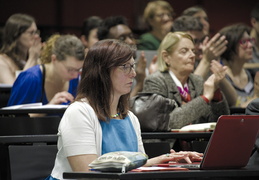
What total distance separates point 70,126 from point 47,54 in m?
2.78

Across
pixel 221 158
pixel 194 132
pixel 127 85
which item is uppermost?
pixel 127 85

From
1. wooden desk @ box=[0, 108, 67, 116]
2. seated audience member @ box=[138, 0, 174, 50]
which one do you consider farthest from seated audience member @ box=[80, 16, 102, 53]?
wooden desk @ box=[0, 108, 67, 116]

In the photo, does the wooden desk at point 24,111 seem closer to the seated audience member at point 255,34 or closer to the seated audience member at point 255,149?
the seated audience member at point 255,149

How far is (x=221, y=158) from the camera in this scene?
2502 mm

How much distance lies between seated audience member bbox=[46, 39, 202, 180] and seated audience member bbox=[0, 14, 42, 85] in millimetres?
2940

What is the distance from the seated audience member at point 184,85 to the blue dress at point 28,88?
1077mm

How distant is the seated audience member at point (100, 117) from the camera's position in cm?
271

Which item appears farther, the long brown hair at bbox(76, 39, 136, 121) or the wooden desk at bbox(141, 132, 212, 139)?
the wooden desk at bbox(141, 132, 212, 139)

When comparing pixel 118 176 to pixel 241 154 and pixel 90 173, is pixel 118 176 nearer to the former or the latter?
pixel 90 173

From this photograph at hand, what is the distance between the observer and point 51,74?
5.29 m

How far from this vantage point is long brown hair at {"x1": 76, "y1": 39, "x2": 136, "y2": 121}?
9.49 feet

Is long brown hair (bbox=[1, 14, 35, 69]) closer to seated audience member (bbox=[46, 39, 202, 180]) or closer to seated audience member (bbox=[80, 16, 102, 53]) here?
seated audience member (bbox=[80, 16, 102, 53])

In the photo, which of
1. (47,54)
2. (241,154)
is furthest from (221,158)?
(47,54)

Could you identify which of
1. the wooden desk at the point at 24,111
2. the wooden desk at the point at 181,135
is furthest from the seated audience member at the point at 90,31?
the wooden desk at the point at 181,135
